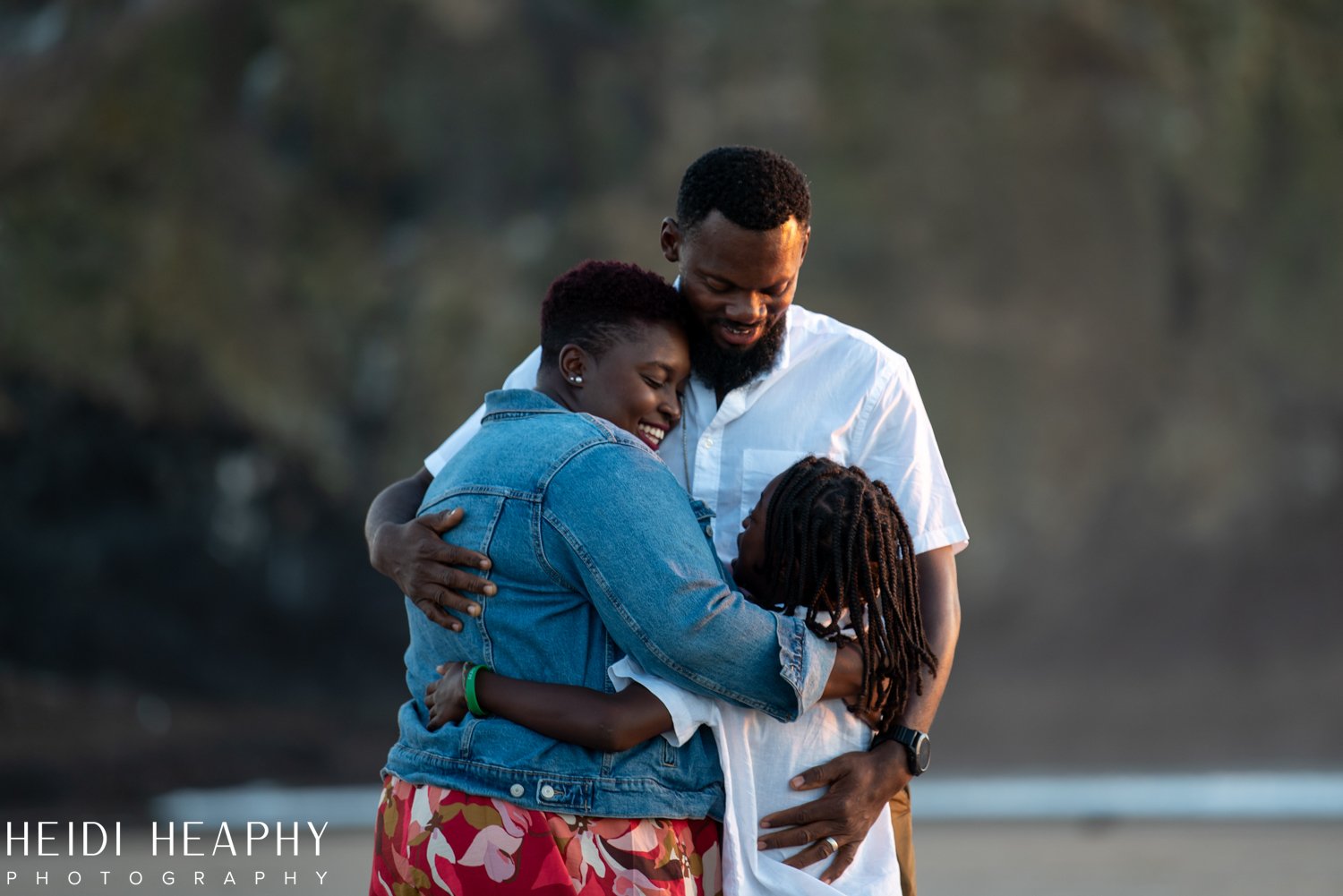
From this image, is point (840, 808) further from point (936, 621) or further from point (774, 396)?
point (774, 396)

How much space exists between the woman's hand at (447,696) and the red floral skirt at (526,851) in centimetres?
8

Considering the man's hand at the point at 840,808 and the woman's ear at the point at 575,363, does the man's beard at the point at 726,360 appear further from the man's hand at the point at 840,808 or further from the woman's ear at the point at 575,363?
the man's hand at the point at 840,808

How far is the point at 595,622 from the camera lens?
5.45 ft

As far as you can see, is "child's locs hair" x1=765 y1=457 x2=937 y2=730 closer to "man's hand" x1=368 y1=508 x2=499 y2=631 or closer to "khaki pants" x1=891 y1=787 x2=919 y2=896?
"khaki pants" x1=891 y1=787 x2=919 y2=896

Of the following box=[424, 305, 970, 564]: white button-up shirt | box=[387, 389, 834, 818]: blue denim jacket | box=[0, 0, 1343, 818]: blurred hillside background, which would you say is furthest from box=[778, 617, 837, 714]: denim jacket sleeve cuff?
box=[0, 0, 1343, 818]: blurred hillside background

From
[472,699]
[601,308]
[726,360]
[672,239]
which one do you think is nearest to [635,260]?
[672,239]

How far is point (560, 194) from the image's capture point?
30.6ft

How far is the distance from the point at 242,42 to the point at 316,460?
9.79 feet

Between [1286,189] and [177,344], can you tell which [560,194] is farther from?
[1286,189]

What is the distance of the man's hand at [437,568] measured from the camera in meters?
1.65

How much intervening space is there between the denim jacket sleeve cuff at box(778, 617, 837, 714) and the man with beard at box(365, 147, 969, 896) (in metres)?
0.21

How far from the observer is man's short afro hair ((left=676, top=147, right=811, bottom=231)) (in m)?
1.89

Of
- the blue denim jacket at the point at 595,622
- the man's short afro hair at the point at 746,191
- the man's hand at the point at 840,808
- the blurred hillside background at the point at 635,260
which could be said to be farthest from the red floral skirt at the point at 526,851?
the blurred hillside background at the point at 635,260

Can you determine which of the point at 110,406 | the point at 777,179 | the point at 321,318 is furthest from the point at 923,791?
the point at 777,179
